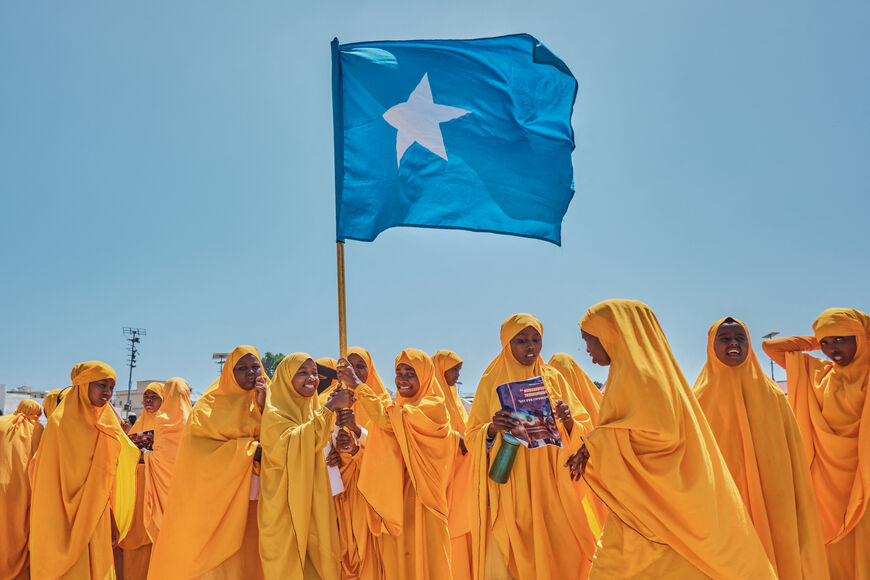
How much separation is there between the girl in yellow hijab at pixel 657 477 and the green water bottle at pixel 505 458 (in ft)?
3.57

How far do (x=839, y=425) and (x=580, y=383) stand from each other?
271cm

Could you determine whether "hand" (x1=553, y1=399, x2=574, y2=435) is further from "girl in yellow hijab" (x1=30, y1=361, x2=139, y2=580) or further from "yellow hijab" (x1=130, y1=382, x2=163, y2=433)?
"yellow hijab" (x1=130, y1=382, x2=163, y2=433)

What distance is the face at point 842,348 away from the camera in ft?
18.3

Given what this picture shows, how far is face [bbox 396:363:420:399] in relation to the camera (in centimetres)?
632

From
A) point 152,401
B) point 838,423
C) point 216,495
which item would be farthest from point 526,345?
point 152,401

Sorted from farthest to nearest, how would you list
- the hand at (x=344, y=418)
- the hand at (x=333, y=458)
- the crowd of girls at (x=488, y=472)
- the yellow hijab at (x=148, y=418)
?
1. the yellow hijab at (x=148, y=418)
2. the hand at (x=333, y=458)
3. the hand at (x=344, y=418)
4. the crowd of girls at (x=488, y=472)

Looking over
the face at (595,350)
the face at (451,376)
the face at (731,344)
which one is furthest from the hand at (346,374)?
the face at (731,344)

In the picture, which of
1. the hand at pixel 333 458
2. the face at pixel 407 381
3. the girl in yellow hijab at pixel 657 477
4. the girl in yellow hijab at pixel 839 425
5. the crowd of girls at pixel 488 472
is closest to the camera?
the girl in yellow hijab at pixel 657 477

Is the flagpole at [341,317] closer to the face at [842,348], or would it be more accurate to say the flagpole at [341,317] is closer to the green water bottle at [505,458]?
the green water bottle at [505,458]

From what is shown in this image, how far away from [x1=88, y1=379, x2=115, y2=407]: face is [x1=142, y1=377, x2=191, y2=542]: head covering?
1430 millimetres

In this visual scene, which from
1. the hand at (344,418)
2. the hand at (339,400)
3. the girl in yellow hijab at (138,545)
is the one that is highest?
the hand at (339,400)

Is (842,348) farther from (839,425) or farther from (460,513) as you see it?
(460,513)

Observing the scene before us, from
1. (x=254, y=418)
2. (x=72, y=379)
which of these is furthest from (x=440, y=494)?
(x=72, y=379)

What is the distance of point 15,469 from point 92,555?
1.28m
